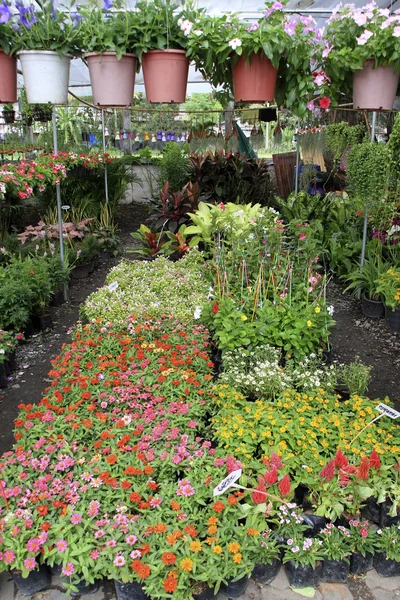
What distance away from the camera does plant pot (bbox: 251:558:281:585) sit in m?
1.83

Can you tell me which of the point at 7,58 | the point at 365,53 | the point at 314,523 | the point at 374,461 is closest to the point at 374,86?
the point at 365,53

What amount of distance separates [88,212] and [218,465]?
17.5 feet

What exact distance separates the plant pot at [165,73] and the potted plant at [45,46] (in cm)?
40

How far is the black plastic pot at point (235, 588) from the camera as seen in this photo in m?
1.73

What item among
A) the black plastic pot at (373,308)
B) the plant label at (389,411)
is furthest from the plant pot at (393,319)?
the plant label at (389,411)

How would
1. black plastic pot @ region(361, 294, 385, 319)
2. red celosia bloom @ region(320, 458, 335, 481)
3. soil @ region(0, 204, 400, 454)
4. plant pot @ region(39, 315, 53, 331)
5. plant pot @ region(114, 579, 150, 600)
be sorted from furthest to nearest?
black plastic pot @ region(361, 294, 385, 319)
plant pot @ region(39, 315, 53, 331)
soil @ region(0, 204, 400, 454)
red celosia bloom @ region(320, 458, 335, 481)
plant pot @ region(114, 579, 150, 600)

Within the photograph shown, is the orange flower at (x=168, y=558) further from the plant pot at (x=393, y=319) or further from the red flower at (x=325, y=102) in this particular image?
the plant pot at (x=393, y=319)

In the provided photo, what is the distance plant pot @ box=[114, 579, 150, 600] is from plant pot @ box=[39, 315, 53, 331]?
9.11 ft

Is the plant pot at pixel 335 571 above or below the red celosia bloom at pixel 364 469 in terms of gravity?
below

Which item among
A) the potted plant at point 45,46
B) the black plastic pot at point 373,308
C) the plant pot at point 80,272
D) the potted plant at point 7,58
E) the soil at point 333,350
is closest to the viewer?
the potted plant at point 7,58

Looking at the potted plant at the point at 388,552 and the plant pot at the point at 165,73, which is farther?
the plant pot at the point at 165,73

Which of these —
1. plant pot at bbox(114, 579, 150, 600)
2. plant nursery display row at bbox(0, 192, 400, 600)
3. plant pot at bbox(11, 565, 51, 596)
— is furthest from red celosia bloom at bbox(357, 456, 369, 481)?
plant pot at bbox(11, 565, 51, 596)

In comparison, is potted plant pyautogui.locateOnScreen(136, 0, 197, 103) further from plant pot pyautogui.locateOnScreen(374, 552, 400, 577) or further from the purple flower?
plant pot pyautogui.locateOnScreen(374, 552, 400, 577)

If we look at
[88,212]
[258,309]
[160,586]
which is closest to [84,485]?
[160,586]
